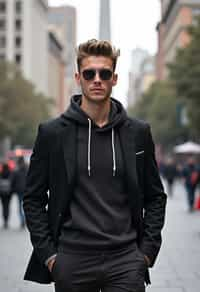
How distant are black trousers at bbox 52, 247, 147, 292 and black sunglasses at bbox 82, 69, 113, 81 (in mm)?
919

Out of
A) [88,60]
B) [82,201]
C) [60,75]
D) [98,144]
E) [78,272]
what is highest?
[88,60]

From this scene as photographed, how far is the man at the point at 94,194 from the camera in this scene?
423cm

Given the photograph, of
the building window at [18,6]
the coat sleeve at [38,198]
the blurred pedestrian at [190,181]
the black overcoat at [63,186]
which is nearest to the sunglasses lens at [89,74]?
the black overcoat at [63,186]

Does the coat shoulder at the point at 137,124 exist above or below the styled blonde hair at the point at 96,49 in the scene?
below

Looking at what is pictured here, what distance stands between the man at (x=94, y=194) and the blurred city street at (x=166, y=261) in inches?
207

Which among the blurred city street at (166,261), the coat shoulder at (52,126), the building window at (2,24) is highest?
the coat shoulder at (52,126)

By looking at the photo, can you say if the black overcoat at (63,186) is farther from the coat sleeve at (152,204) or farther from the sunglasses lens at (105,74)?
the sunglasses lens at (105,74)

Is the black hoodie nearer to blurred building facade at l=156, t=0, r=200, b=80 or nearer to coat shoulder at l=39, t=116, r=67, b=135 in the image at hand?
coat shoulder at l=39, t=116, r=67, b=135

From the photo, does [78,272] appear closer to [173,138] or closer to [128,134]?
[128,134]

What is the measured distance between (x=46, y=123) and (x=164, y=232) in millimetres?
14187

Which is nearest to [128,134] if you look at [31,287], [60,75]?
[31,287]

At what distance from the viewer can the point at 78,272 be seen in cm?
423

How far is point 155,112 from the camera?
330ft

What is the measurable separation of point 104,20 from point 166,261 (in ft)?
191
